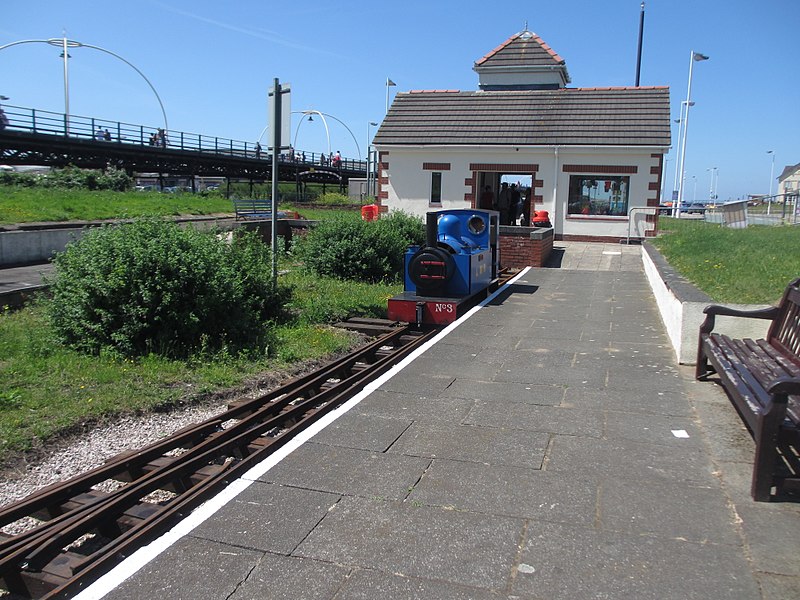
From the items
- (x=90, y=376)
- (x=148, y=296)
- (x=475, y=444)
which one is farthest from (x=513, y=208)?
(x=475, y=444)

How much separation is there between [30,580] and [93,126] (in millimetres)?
40455

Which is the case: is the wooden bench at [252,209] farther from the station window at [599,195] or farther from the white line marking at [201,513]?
the white line marking at [201,513]

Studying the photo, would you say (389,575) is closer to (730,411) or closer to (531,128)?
(730,411)

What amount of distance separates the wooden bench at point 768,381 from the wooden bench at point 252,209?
2153 cm

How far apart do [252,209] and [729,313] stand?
2368 centimetres

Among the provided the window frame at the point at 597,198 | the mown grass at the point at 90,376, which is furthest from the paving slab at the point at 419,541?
the window frame at the point at 597,198

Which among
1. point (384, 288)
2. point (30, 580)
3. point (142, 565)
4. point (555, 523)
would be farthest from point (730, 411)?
point (384, 288)

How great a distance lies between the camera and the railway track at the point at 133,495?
3648 mm

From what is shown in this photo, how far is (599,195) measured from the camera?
2334 centimetres

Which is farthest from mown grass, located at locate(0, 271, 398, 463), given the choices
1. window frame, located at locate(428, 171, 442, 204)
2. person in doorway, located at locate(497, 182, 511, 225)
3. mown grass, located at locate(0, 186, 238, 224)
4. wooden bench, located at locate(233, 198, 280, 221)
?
wooden bench, located at locate(233, 198, 280, 221)

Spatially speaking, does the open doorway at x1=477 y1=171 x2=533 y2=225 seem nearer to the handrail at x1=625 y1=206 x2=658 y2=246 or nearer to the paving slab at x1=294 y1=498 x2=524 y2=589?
the handrail at x1=625 y1=206 x2=658 y2=246

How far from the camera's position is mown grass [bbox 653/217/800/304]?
8148 millimetres

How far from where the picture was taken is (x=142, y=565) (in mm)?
3543

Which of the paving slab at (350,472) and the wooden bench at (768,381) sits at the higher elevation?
the wooden bench at (768,381)
